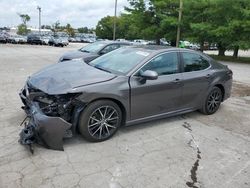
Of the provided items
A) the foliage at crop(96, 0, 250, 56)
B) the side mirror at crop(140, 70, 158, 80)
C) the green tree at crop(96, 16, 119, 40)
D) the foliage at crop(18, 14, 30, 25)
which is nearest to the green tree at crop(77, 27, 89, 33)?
the foliage at crop(18, 14, 30, 25)

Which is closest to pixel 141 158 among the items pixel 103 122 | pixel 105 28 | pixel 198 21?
pixel 103 122

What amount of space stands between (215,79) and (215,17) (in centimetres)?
1802

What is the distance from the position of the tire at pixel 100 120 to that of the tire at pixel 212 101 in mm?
2273

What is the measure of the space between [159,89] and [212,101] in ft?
5.74

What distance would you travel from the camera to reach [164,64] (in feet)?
17.0

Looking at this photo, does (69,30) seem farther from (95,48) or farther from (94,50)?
(94,50)

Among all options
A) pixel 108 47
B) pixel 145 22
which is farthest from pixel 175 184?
pixel 145 22

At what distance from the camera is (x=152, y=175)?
3.54m

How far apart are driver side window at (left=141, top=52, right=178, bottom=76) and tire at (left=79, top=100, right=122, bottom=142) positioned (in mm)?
924

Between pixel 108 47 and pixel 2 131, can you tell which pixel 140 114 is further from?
pixel 108 47

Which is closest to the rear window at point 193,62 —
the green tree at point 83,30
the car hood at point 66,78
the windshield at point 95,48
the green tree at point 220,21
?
the car hood at point 66,78

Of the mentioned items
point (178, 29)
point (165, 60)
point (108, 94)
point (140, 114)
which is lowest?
point (140, 114)

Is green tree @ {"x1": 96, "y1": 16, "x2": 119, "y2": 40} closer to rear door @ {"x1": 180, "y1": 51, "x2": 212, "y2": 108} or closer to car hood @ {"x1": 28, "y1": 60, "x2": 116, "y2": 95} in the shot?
rear door @ {"x1": 180, "y1": 51, "x2": 212, "y2": 108}

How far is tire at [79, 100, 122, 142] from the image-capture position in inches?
165
